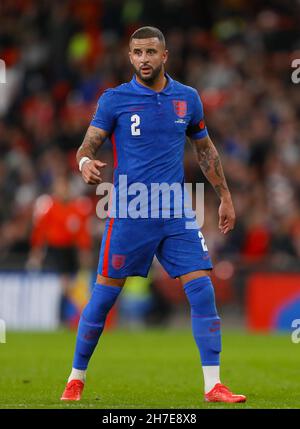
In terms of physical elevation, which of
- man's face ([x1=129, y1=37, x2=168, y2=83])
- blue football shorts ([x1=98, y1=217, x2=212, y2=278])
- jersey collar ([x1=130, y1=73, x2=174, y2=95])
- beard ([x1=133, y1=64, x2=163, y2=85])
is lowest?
blue football shorts ([x1=98, y1=217, x2=212, y2=278])

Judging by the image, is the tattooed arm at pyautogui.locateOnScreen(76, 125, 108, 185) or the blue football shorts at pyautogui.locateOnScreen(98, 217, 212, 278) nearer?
the tattooed arm at pyautogui.locateOnScreen(76, 125, 108, 185)

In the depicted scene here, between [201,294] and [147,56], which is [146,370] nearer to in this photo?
[201,294]

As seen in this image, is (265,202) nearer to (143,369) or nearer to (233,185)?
(233,185)

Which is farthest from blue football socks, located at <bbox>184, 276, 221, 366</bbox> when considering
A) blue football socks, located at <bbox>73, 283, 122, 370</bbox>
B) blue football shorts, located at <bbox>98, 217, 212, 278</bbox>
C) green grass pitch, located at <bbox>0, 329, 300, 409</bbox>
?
blue football socks, located at <bbox>73, 283, 122, 370</bbox>

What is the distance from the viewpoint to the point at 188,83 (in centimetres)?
2052

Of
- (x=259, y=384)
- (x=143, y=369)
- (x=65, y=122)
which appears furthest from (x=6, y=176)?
(x=259, y=384)

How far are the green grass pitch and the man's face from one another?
2236 millimetres

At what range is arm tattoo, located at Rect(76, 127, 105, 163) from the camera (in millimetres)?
7949

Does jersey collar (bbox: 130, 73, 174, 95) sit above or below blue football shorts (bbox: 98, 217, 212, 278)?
above

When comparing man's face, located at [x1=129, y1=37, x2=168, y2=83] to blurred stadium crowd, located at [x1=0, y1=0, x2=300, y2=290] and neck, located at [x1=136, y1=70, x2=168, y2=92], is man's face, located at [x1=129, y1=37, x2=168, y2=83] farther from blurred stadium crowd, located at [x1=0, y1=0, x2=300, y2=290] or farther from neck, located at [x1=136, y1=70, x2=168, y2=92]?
blurred stadium crowd, located at [x1=0, y1=0, x2=300, y2=290]

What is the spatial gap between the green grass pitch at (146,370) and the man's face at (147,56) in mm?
2236

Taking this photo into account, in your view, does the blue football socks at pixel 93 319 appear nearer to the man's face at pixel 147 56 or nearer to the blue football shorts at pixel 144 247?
the blue football shorts at pixel 144 247

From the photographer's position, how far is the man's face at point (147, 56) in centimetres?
797

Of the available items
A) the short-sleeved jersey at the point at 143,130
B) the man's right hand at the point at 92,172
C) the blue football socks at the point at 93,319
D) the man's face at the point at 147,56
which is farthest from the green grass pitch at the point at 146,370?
the man's face at the point at 147,56
